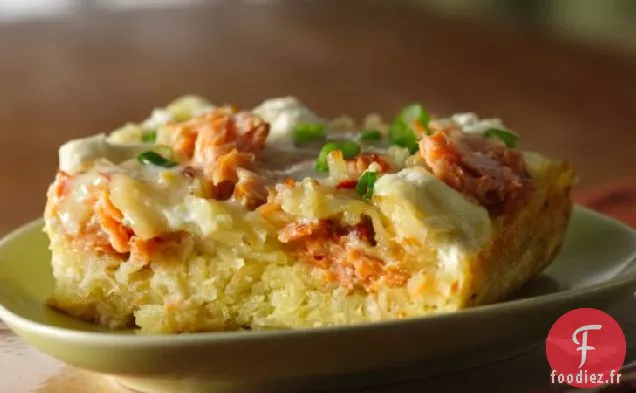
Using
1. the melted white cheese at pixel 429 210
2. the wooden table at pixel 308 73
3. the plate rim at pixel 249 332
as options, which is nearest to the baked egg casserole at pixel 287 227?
the melted white cheese at pixel 429 210

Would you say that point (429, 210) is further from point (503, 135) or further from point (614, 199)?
point (614, 199)

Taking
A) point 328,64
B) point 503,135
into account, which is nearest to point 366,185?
point 503,135

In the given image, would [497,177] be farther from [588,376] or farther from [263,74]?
[263,74]

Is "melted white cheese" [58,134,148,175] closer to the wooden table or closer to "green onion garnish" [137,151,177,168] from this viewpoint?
"green onion garnish" [137,151,177,168]

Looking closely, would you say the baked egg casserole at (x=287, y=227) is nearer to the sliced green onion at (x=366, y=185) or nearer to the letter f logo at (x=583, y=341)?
the sliced green onion at (x=366, y=185)

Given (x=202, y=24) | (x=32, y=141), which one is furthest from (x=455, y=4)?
(x=32, y=141)

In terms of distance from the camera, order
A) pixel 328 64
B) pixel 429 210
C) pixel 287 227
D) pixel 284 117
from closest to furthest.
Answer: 1. pixel 429 210
2. pixel 287 227
3. pixel 284 117
4. pixel 328 64
